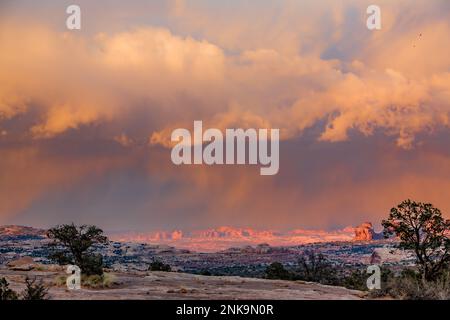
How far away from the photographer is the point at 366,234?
99062mm

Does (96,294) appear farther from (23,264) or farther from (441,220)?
(441,220)

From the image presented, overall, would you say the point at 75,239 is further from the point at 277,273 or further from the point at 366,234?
the point at 366,234

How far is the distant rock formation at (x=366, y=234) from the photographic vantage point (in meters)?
96.6

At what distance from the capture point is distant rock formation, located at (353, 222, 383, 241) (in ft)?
317

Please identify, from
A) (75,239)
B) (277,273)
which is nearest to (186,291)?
(75,239)

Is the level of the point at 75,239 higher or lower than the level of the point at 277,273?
higher

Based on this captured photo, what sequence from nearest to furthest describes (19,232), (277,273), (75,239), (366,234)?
(75,239) → (277,273) → (19,232) → (366,234)

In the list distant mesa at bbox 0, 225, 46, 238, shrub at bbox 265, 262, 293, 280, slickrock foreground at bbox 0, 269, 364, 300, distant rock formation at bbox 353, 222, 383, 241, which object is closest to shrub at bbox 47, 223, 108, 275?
slickrock foreground at bbox 0, 269, 364, 300

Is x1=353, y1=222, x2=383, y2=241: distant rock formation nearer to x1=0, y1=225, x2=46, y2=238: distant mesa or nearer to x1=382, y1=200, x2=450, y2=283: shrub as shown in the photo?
x1=0, y1=225, x2=46, y2=238: distant mesa

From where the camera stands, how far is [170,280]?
994 inches

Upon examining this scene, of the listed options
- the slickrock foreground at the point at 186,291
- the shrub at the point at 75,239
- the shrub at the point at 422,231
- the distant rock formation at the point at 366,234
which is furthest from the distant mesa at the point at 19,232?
the shrub at the point at 422,231
